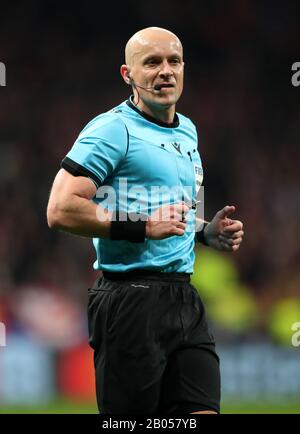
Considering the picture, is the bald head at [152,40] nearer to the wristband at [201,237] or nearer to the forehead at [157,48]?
the forehead at [157,48]

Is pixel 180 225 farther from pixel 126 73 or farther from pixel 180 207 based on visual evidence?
pixel 126 73

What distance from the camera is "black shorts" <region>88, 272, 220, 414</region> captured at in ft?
14.1

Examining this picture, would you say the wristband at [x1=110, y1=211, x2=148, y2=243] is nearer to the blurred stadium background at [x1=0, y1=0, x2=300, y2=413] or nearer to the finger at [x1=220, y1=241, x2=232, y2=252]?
the finger at [x1=220, y1=241, x2=232, y2=252]

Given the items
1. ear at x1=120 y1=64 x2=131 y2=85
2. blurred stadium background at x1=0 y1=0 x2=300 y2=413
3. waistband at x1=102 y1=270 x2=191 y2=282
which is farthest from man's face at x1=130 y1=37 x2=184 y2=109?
blurred stadium background at x1=0 y1=0 x2=300 y2=413

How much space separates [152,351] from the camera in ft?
14.1

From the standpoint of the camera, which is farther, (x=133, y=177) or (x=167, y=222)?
(x=133, y=177)

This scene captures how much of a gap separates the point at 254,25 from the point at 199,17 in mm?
811

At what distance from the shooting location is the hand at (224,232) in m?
4.76

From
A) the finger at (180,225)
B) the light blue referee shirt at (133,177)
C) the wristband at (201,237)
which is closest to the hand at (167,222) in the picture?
the finger at (180,225)

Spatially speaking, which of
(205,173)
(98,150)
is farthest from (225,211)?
(205,173)

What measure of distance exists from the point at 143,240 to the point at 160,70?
823mm

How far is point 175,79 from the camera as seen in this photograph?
4.58 metres

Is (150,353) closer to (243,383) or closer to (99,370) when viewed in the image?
(99,370)

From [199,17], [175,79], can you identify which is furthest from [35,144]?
[175,79]
